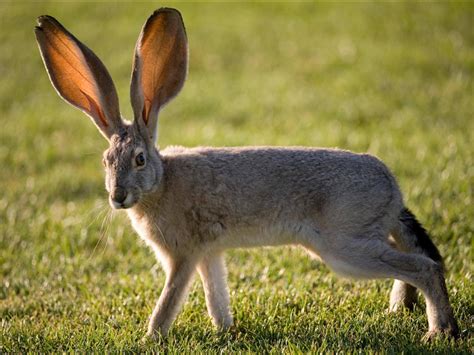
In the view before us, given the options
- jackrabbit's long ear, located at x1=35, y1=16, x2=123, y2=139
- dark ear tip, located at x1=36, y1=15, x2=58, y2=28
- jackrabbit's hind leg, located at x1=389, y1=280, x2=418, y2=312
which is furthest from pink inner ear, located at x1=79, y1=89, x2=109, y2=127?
jackrabbit's hind leg, located at x1=389, y1=280, x2=418, y2=312

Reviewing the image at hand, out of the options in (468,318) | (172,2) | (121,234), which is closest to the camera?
(468,318)

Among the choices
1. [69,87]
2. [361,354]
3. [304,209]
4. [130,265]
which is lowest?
[130,265]

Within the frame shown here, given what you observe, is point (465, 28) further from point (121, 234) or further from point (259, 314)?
point (259, 314)

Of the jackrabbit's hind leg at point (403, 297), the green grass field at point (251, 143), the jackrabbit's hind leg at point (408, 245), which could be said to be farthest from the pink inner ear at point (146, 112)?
the jackrabbit's hind leg at point (403, 297)

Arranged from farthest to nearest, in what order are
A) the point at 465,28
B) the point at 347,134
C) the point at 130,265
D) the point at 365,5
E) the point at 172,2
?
the point at 172,2 → the point at 365,5 → the point at 465,28 → the point at 347,134 → the point at 130,265

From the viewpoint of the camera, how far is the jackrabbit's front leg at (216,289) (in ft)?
17.5

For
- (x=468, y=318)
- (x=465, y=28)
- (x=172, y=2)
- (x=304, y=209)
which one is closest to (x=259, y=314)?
(x=304, y=209)

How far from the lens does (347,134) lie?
9812 millimetres

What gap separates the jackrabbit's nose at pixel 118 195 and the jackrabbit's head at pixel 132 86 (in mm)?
19

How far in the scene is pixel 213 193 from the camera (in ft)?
17.4

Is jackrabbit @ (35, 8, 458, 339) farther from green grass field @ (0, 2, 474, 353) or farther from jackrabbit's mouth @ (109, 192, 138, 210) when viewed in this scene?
green grass field @ (0, 2, 474, 353)

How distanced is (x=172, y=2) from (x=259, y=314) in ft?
44.2

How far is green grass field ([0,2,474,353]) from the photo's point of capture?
5152 mm

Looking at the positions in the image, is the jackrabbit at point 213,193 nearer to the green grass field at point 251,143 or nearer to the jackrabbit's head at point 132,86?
the jackrabbit's head at point 132,86
